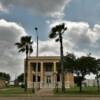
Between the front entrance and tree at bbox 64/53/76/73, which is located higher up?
tree at bbox 64/53/76/73

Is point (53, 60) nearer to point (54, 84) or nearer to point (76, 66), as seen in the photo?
point (54, 84)

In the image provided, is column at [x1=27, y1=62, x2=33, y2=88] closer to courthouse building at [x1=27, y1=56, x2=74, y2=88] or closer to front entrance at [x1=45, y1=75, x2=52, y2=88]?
courthouse building at [x1=27, y1=56, x2=74, y2=88]

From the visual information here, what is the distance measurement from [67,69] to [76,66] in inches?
95.0

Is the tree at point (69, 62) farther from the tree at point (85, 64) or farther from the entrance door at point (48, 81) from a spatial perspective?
the entrance door at point (48, 81)

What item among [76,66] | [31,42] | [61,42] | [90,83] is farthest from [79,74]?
[90,83]

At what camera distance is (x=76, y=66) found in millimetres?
60906

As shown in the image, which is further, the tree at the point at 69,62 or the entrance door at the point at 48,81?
the entrance door at the point at 48,81

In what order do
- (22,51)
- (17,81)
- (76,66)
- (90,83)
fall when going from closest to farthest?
(76,66) < (22,51) < (90,83) < (17,81)

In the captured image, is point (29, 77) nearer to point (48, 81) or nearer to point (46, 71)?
point (46, 71)

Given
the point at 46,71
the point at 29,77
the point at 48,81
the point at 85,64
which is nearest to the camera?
the point at 85,64

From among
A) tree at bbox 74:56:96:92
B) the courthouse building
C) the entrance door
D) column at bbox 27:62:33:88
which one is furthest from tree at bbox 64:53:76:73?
column at bbox 27:62:33:88

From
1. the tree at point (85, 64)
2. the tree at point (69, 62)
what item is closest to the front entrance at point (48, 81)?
the tree at point (69, 62)

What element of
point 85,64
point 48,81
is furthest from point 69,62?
point 48,81

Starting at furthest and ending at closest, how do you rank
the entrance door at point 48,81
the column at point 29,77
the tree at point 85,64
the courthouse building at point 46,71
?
1. the column at point 29,77
2. the courthouse building at point 46,71
3. the entrance door at point 48,81
4. the tree at point 85,64
